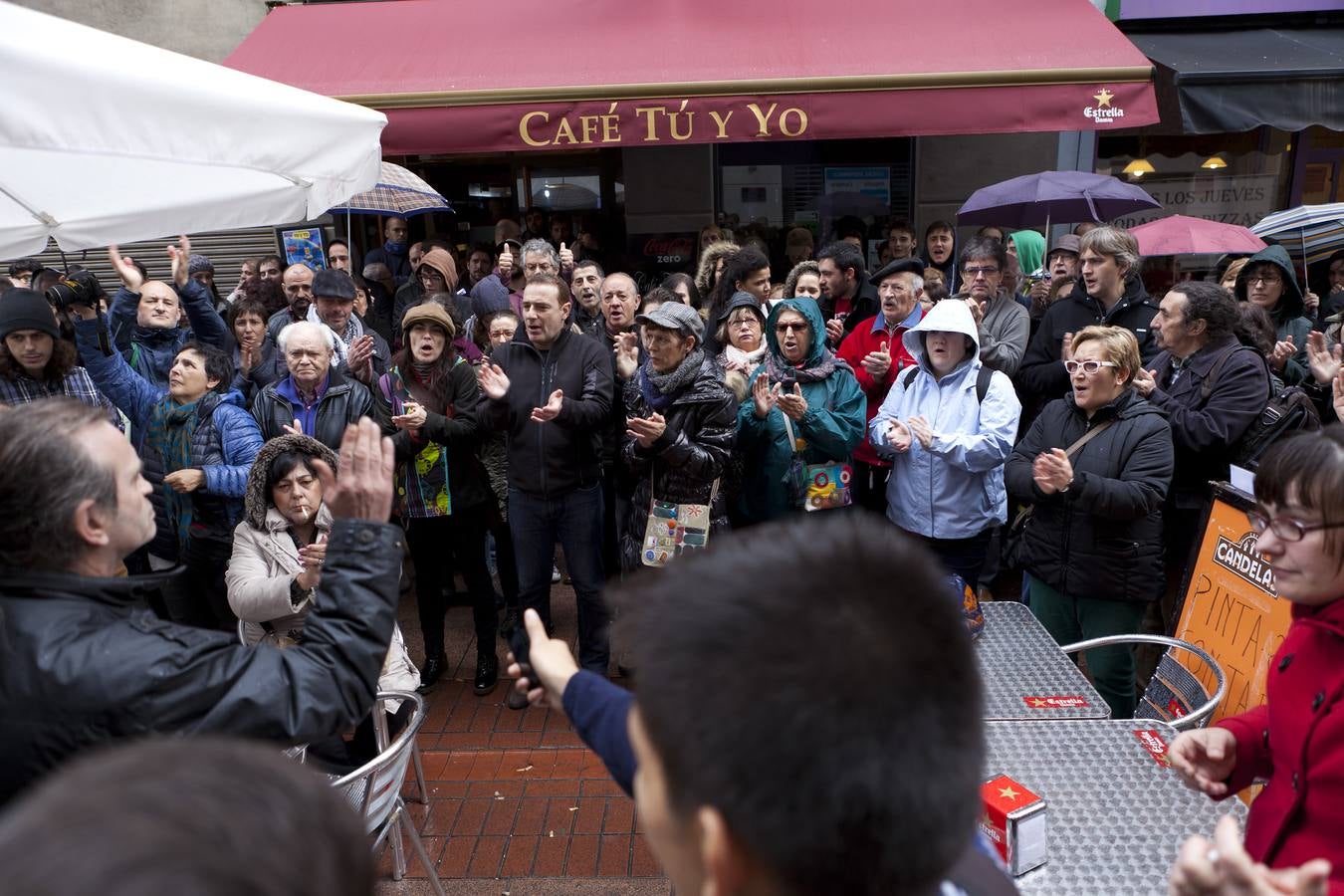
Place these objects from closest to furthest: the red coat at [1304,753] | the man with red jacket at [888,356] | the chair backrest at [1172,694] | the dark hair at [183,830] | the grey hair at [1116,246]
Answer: the dark hair at [183,830] → the red coat at [1304,753] → the chair backrest at [1172,694] → the man with red jacket at [888,356] → the grey hair at [1116,246]

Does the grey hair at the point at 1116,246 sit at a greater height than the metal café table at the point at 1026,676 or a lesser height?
greater

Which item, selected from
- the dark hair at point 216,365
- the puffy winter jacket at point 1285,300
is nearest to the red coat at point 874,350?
the puffy winter jacket at point 1285,300

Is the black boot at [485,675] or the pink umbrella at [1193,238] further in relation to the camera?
the pink umbrella at [1193,238]

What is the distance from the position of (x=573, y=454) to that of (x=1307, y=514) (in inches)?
123

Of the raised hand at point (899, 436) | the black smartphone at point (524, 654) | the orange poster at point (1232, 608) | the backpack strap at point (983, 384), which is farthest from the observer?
the backpack strap at point (983, 384)

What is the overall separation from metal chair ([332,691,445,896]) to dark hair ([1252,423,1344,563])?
219 centimetres

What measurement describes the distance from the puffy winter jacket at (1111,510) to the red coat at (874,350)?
1.23m

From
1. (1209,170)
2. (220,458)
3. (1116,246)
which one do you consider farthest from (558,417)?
(1209,170)

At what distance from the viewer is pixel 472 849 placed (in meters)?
3.46

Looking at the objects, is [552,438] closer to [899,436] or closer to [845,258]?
[899,436]

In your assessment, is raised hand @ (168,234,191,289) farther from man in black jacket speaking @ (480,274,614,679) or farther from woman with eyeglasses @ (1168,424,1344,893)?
woman with eyeglasses @ (1168,424,1344,893)

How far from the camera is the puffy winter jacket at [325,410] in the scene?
433 centimetres

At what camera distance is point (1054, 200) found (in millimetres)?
6676

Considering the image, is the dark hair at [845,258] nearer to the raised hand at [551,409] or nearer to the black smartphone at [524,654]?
the raised hand at [551,409]
